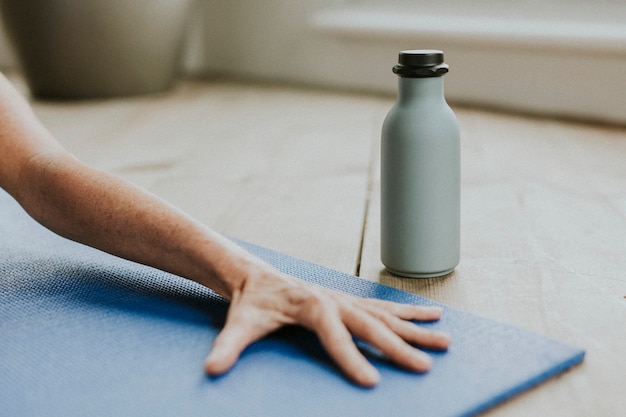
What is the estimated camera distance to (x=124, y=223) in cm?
95

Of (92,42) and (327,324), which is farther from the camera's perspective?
(92,42)

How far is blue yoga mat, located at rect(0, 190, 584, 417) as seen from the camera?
0.73 meters

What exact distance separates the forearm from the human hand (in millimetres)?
42

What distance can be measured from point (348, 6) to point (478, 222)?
5.60ft

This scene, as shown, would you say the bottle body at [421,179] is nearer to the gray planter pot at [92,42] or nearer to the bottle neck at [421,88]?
the bottle neck at [421,88]

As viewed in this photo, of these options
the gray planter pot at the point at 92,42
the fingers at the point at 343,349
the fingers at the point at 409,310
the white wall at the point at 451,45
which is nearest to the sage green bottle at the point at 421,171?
the fingers at the point at 409,310

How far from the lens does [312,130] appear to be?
2180 millimetres

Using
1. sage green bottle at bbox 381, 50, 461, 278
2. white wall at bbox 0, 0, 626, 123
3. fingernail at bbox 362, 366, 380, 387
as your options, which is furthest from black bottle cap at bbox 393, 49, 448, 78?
white wall at bbox 0, 0, 626, 123

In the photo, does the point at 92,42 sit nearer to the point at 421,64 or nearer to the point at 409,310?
the point at 421,64

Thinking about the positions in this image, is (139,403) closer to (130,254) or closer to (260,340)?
(260,340)

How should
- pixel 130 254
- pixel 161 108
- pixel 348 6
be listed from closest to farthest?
pixel 130 254
pixel 161 108
pixel 348 6

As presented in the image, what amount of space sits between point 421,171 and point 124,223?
38cm

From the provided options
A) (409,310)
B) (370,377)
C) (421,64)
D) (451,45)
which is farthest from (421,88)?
(451,45)

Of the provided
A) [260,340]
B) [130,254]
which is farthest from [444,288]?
[130,254]
